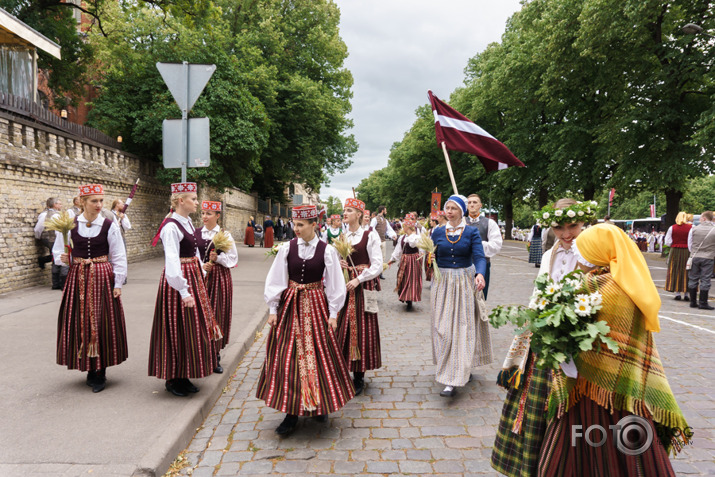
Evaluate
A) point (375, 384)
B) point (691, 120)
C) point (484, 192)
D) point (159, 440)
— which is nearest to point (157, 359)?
point (159, 440)

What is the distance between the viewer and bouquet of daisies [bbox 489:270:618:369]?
2.21 meters

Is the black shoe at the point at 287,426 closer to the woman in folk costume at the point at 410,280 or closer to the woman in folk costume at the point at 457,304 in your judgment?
the woman in folk costume at the point at 457,304

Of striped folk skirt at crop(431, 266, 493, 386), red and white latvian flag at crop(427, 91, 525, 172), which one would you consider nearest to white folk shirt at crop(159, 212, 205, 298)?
striped folk skirt at crop(431, 266, 493, 386)

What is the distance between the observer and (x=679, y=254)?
10.6m

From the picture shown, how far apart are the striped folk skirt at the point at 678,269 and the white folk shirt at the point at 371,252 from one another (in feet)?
30.0

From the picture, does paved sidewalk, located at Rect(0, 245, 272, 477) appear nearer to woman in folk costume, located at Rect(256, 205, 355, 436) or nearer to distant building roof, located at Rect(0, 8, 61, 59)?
woman in folk costume, located at Rect(256, 205, 355, 436)

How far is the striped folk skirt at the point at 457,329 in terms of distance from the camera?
4539mm

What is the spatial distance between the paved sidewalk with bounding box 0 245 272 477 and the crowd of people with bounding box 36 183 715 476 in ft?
0.92

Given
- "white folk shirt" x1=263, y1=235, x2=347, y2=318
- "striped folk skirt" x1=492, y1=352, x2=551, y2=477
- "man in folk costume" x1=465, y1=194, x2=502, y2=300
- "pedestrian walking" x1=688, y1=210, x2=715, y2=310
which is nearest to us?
"striped folk skirt" x1=492, y1=352, x2=551, y2=477

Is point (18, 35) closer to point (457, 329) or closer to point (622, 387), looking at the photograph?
point (457, 329)

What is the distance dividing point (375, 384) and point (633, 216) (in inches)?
3546

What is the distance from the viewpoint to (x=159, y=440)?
3346 mm

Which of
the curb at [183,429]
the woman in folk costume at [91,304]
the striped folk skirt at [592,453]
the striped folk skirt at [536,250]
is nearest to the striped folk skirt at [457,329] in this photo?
the striped folk skirt at [592,453]

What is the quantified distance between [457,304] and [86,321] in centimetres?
380
